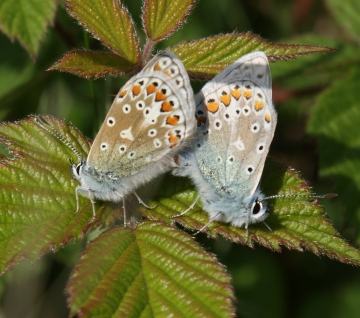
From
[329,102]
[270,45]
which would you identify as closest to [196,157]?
[270,45]

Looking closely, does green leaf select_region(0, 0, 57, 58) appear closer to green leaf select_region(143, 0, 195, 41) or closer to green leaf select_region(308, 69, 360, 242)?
green leaf select_region(143, 0, 195, 41)

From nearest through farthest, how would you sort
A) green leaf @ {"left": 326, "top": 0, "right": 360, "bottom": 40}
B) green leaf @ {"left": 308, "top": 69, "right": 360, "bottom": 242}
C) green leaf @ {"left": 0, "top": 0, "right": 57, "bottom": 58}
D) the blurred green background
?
green leaf @ {"left": 0, "top": 0, "right": 57, "bottom": 58} → green leaf @ {"left": 308, "top": 69, "right": 360, "bottom": 242} → the blurred green background → green leaf @ {"left": 326, "top": 0, "right": 360, "bottom": 40}

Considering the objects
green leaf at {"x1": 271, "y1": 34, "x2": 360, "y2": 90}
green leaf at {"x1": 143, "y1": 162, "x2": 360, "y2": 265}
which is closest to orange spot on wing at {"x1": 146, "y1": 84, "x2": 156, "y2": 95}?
green leaf at {"x1": 143, "y1": 162, "x2": 360, "y2": 265}

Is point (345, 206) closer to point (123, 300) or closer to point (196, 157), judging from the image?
point (196, 157)

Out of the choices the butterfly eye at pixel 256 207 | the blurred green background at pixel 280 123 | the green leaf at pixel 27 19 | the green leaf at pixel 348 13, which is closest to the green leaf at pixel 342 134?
the blurred green background at pixel 280 123

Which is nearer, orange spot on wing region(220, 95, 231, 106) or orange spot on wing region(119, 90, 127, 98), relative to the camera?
orange spot on wing region(119, 90, 127, 98)

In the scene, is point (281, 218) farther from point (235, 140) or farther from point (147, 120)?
point (147, 120)

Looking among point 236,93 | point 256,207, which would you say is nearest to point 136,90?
point 236,93
